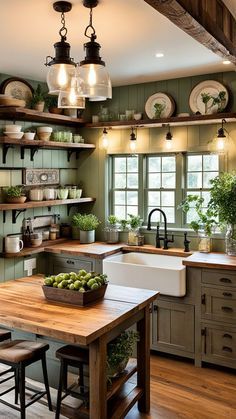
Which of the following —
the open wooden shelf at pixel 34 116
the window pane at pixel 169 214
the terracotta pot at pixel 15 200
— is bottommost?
the window pane at pixel 169 214

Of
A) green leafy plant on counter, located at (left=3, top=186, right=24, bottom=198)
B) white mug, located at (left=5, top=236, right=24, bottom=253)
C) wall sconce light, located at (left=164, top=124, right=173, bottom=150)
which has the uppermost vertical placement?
wall sconce light, located at (left=164, top=124, right=173, bottom=150)

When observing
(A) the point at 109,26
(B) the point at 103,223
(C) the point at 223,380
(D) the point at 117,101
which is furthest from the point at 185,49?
(C) the point at 223,380

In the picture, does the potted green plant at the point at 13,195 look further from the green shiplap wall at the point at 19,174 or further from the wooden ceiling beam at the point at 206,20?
the wooden ceiling beam at the point at 206,20

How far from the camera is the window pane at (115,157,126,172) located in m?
5.12

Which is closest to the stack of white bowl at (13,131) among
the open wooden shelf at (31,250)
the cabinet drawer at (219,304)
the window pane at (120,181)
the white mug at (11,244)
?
the white mug at (11,244)

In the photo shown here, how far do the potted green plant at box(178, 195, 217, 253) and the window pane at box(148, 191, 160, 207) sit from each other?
1.54 ft

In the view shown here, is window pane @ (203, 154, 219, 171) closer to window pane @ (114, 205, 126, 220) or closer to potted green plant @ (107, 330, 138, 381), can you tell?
window pane @ (114, 205, 126, 220)

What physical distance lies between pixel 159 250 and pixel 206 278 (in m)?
0.73

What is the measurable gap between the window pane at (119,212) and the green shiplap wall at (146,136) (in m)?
0.14

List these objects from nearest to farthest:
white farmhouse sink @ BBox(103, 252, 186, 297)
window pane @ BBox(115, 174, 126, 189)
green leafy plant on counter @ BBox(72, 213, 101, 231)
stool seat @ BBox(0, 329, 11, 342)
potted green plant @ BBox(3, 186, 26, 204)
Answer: stool seat @ BBox(0, 329, 11, 342) → white farmhouse sink @ BBox(103, 252, 186, 297) → potted green plant @ BBox(3, 186, 26, 204) → green leafy plant on counter @ BBox(72, 213, 101, 231) → window pane @ BBox(115, 174, 126, 189)

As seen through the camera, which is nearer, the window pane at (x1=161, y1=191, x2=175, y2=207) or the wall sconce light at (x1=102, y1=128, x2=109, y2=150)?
the window pane at (x1=161, y1=191, x2=175, y2=207)

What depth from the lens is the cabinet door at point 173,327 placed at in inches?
155

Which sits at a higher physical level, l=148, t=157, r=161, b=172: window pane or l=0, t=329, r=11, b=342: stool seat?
l=148, t=157, r=161, b=172: window pane

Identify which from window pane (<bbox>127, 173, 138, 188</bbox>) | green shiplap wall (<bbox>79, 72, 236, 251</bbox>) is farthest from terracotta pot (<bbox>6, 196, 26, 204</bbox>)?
window pane (<bbox>127, 173, 138, 188</bbox>)
